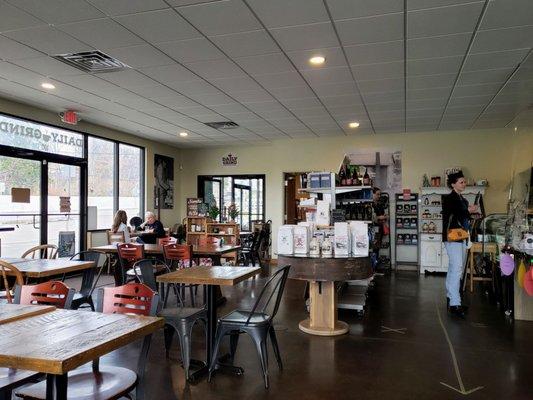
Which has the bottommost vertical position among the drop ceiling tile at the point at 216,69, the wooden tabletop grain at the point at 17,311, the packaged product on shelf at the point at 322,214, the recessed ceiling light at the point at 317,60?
the wooden tabletop grain at the point at 17,311

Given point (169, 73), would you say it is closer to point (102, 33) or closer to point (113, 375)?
point (102, 33)

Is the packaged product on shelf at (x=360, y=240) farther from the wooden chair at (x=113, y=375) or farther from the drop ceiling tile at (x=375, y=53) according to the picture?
the wooden chair at (x=113, y=375)

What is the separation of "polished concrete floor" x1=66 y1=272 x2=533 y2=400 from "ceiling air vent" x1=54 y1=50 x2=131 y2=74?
10.9 ft

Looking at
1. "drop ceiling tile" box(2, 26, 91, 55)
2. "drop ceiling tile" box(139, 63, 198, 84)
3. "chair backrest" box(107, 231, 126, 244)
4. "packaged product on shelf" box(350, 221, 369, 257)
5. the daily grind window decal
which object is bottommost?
"chair backrest" box(107, 231, 126, 244)

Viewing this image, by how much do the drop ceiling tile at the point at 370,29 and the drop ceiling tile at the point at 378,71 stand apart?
817mm

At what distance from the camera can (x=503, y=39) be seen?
15.1 feet

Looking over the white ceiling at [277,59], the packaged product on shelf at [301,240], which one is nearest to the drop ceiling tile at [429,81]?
the white ceiling at [277,59]

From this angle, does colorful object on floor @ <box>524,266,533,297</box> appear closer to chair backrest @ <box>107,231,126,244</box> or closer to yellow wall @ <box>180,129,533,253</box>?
yellow wall @ <box>180,129,533,253</box>

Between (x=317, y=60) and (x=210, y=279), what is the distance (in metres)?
3.19

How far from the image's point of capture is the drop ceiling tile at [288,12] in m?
3.77

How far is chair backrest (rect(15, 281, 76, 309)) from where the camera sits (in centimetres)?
277

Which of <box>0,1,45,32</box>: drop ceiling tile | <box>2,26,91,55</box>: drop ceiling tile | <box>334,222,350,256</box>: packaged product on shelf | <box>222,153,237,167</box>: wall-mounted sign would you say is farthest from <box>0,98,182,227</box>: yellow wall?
<box>334,222,350,256</box>: packaged product on shelf

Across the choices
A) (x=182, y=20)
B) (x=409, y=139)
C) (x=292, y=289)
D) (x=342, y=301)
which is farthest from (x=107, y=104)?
(x=409, y=139)

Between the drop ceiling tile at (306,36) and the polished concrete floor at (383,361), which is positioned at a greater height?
the drop ceiling tile at (306,36)
